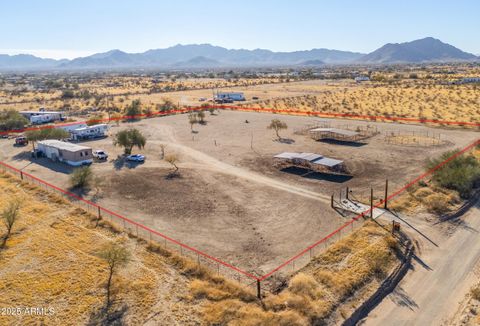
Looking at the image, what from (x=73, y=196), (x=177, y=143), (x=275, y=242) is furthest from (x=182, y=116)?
(x=275, y=242)

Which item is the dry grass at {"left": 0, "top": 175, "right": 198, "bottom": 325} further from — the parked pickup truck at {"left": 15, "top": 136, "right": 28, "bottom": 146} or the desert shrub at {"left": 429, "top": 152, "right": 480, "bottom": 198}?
the parked pickup truck at {"left": 15, "top": 136, "right": 28, "bottom": 146}

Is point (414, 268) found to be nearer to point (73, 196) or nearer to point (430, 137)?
point (73, 196)

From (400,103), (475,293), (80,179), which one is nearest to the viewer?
(475,293)

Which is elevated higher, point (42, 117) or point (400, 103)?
point (400, 103)

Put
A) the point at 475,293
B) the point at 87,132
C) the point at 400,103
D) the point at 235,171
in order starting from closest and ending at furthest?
1. the point at 475,293
2. the point at 235,171
3. the point at 87,132
4. the point at 400,103

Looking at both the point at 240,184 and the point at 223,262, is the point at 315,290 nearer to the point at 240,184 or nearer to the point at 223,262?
the point at 223,262
